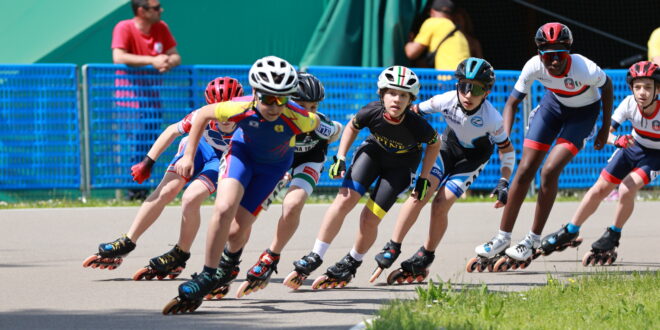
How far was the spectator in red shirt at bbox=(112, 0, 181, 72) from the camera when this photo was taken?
14.2m

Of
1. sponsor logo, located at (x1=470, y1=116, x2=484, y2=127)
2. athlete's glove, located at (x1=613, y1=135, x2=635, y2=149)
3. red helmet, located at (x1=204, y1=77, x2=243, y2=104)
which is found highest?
red helmet, located at (x1=204, y1=77, x2=243, y2=104)

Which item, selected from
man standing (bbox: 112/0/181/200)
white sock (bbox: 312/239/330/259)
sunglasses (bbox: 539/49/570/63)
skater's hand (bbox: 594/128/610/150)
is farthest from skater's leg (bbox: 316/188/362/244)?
man standing (bbox: 112/0/181/200)

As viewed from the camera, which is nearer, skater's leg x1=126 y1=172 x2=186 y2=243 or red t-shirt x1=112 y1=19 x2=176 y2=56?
skater's leg x1=126 y1=172 x2=186 y2=243

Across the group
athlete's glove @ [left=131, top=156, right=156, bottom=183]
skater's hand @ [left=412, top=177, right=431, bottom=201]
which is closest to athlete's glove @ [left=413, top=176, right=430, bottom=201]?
skater's hand @ [left=412, top=177, right=431, bottom=201]

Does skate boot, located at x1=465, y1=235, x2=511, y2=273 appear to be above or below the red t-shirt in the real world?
below

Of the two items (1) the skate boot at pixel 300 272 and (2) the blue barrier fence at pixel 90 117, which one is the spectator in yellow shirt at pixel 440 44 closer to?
(2) the blue barrier fence at pixel 90 117

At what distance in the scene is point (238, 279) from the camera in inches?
388

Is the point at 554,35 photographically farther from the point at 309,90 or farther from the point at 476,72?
the point at 309,90

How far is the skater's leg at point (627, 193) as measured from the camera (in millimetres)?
11133

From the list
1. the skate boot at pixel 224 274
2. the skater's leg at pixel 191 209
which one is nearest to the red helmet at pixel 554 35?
the skater's leg at pixel 191 209

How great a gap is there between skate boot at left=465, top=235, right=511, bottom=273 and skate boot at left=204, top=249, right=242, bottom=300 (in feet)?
9.06

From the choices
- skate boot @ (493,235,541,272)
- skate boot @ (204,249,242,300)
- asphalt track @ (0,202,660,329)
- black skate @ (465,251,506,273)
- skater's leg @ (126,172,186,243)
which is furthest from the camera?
black skate @ (465,251,506,273)

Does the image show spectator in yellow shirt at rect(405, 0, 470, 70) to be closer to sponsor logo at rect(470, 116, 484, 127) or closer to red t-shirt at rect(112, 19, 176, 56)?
red t-shirt at rect(112, 19, 176, 56)

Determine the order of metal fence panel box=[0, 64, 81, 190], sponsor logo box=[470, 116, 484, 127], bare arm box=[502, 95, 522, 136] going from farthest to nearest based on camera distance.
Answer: metal fence panel box=[0, 64, 81, 190]
bare arm box=[502, 95, 522, 136]
sponsor logo box=[470, 116, 484, 127]
